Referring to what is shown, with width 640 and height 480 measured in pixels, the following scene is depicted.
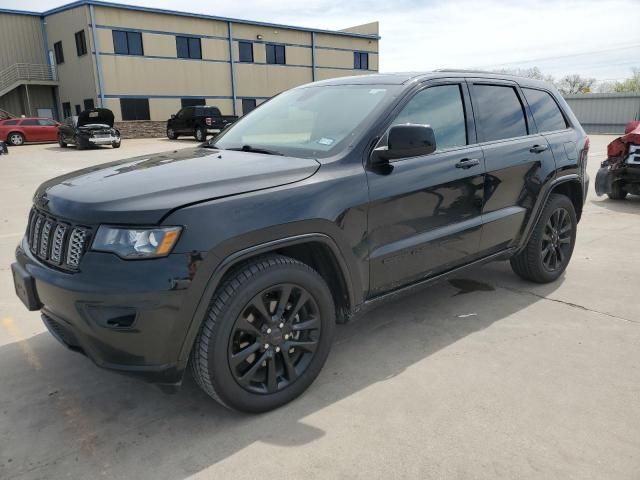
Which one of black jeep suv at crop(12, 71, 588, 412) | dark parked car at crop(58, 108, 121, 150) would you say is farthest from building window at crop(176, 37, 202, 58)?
black jeep suv at crop(12, 71, 588, 412)

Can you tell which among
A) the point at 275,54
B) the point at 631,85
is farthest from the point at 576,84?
the point at 275,54

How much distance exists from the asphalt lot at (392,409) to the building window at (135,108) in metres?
29.3

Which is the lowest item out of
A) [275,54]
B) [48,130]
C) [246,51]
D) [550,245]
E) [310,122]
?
[550,245]

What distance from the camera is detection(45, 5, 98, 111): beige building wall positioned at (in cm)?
2928

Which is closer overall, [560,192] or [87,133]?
[560,192]

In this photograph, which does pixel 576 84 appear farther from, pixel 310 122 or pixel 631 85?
pixel 310 122

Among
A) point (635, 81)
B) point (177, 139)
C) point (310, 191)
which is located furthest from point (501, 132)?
point (635, 81)

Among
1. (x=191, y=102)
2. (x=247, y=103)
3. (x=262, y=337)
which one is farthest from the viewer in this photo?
(x=247, y=103)

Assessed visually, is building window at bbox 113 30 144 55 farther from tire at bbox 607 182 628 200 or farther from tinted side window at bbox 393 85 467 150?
tinted side window at bbox 393 85 467 150

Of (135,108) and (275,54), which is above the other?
(275,54)

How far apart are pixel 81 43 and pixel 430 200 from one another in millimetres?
32155

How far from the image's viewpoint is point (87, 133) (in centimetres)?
2156

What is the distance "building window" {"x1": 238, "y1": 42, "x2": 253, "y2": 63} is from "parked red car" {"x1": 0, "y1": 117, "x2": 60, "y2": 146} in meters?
13.9

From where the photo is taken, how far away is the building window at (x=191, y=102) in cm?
3325
